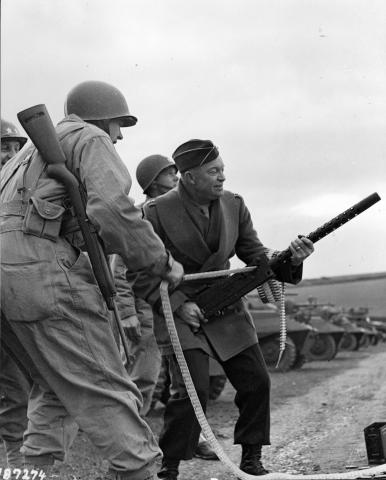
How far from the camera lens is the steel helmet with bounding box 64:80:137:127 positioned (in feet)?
16.3

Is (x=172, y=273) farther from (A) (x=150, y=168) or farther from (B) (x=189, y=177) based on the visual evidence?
(A) (x=150, y=168)

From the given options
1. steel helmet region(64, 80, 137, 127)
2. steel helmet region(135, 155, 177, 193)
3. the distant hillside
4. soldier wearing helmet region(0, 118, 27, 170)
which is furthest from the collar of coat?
the distant hillside

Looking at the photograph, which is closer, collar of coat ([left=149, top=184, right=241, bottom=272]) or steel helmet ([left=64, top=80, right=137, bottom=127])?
steel helmet ([left=64, top=80, right=137, bottom=127])

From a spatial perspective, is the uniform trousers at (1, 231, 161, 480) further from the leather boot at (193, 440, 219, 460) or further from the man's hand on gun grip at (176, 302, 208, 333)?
the leather boot at (193, 440, 219, 460)

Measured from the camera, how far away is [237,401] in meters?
5.89

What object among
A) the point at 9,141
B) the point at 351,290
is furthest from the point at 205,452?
the point at 351,290

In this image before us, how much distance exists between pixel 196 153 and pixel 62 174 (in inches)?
59.9

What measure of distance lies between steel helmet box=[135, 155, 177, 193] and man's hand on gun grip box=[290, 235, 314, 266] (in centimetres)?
283

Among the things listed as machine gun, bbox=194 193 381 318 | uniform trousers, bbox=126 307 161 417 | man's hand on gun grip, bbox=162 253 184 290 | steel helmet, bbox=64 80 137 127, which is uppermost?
steel helmet, bbox=64 80 137 127

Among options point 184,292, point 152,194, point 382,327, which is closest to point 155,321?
point 184,292

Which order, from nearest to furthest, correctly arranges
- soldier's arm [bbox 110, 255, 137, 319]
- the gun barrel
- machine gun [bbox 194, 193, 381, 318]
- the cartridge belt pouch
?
the cartridge belt pouch, the gun barrel, machine gun [bbox 194, 193, 381, 318], soldier's arm [bbox 110, 255, 137, 319]

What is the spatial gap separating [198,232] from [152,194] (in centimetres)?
240

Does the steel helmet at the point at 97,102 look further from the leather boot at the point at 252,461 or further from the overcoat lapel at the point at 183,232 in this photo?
the leather boot at the point at 252,461

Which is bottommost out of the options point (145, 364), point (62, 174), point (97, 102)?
point (145, 364)
